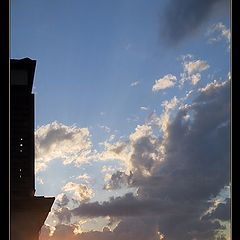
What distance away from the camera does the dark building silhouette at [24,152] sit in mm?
6773

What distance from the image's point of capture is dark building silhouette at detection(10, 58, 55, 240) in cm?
677

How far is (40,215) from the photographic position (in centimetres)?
689

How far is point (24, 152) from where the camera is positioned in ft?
22.8

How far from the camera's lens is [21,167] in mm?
6910
